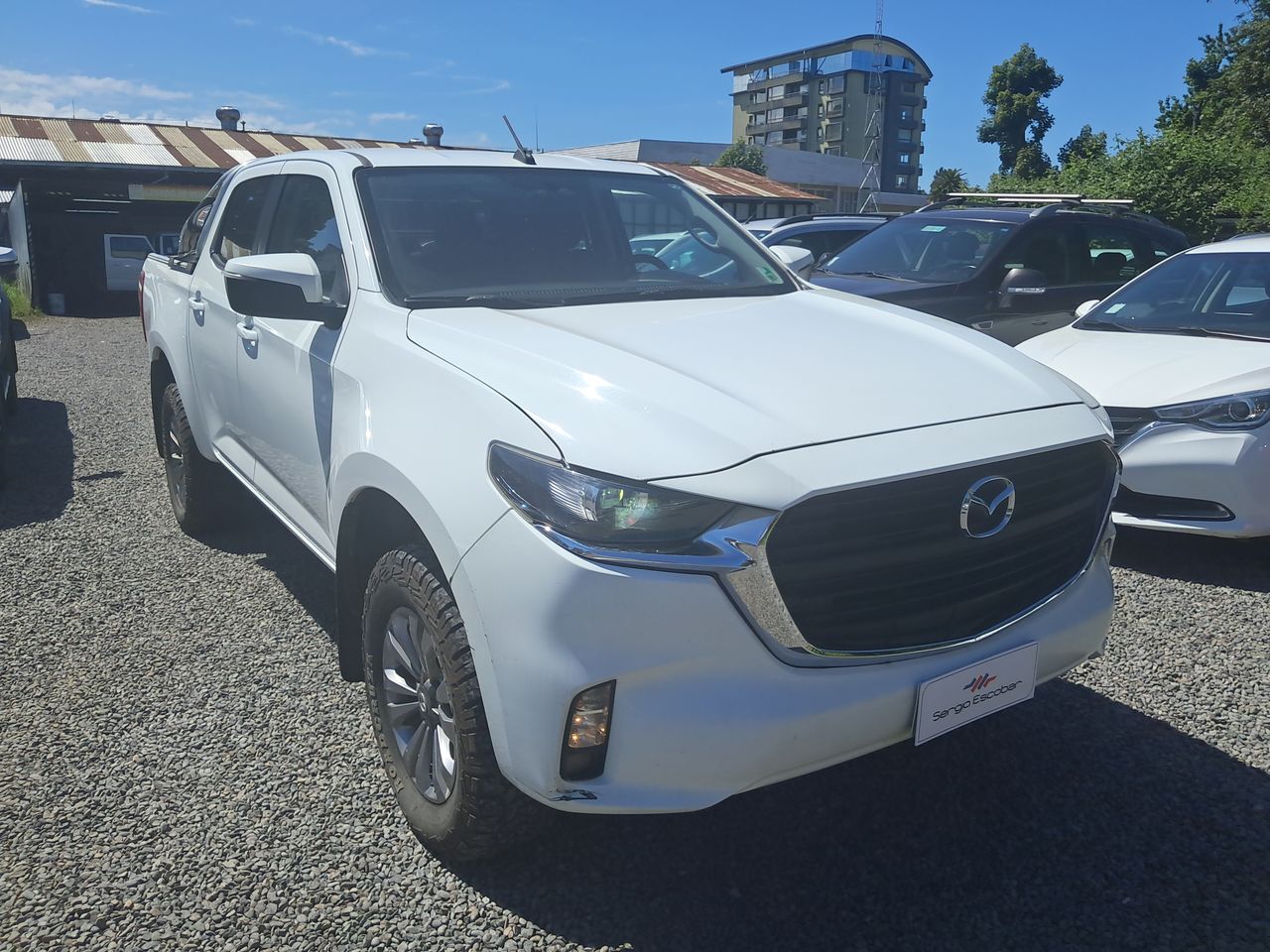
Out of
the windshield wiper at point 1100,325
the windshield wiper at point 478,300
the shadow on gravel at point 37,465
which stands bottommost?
the shadow on gravel at point 37,465

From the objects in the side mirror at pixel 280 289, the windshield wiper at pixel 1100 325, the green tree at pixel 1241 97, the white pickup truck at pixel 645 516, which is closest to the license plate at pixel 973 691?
the white pickup truck at pixel 645 516

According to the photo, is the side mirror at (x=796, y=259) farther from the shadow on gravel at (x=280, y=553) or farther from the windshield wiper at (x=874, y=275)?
the windshield wiper at (x=874, y=275)

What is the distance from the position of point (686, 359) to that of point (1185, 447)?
307 centimetres

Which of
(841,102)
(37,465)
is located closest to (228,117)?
(37,465)

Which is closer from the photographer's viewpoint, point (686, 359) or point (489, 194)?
point (686, 359)

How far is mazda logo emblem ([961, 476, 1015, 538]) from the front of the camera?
7.29 feet

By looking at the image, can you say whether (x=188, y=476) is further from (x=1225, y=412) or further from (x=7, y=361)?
(x=1225, y=412)

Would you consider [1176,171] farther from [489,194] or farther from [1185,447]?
[489,194]

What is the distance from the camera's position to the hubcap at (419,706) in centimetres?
240

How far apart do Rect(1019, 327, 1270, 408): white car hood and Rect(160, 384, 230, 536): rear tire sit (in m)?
4.19

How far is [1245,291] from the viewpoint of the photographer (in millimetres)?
5523

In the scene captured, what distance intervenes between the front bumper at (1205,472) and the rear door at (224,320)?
3.83m

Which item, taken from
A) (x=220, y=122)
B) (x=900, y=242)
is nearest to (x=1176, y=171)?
(x=900, y=242)

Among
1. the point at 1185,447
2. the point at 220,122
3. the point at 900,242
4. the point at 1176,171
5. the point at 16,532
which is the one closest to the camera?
the point at 1185,447
